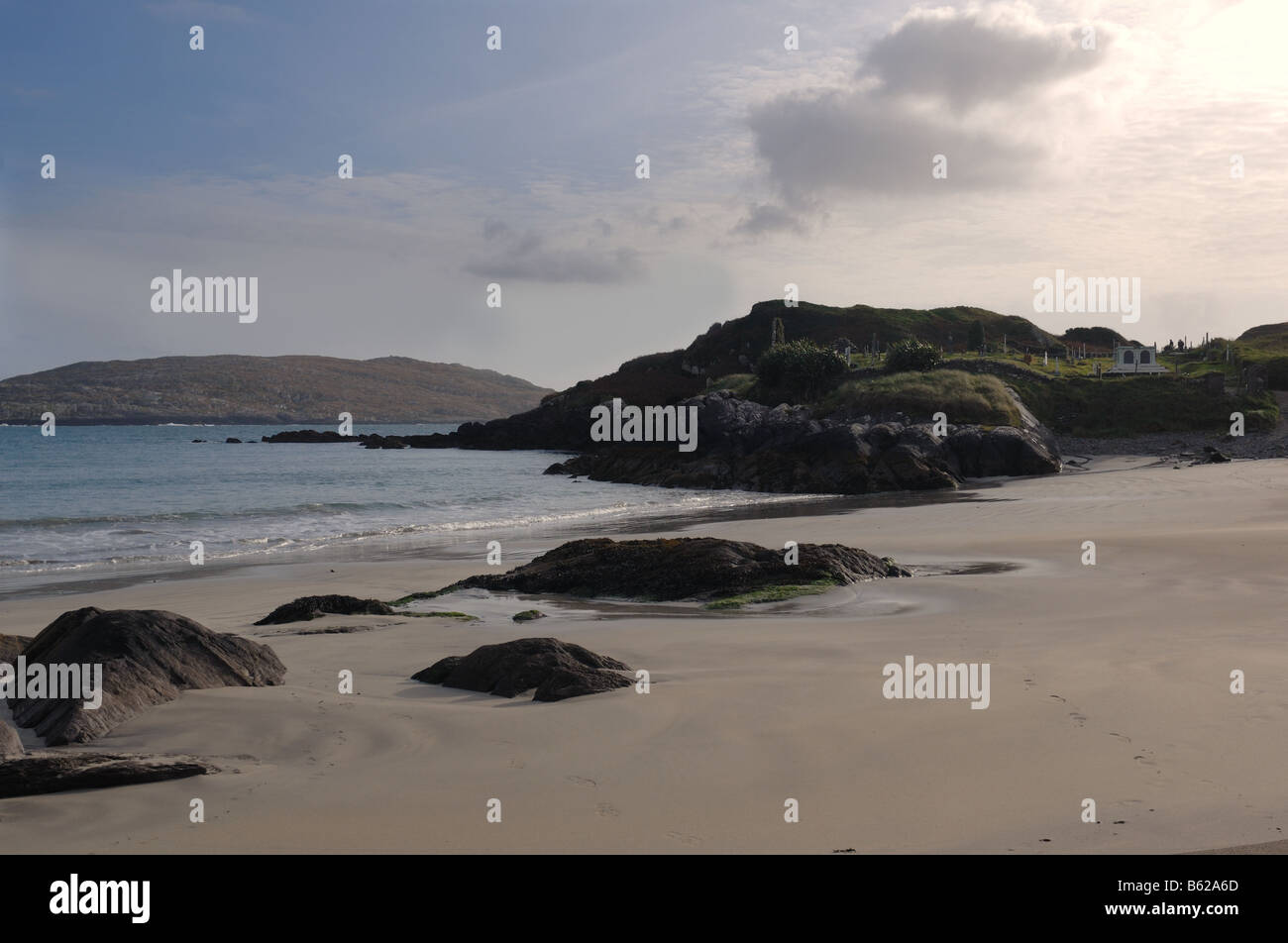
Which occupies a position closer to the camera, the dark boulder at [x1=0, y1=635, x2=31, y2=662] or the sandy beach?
the sandy beach

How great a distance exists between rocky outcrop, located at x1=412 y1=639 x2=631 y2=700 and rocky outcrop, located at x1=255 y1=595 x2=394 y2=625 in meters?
3.99

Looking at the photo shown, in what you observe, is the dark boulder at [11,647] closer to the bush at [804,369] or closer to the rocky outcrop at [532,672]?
the rocky outcrop at [532,672]

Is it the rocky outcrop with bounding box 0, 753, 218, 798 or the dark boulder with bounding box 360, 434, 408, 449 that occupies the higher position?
the dark boulder with bounding box 360, 434, 408, 449

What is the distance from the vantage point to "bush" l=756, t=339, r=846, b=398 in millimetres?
60688

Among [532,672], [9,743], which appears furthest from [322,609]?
[9,743]

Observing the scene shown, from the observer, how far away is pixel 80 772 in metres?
5.29

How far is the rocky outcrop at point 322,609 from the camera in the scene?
38.8 feet

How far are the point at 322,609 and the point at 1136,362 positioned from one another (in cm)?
6186

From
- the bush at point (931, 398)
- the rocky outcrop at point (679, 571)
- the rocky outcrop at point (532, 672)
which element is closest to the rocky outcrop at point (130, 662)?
the rocky outcrop at point (532, 672)

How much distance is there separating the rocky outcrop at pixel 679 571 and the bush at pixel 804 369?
46225 millimetres

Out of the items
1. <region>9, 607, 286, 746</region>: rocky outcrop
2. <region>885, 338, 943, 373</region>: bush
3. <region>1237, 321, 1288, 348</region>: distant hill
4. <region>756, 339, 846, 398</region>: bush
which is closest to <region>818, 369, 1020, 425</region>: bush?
<region>885, 338, 943, 373</region>: bush

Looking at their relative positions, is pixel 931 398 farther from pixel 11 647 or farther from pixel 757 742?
pixel 11 647

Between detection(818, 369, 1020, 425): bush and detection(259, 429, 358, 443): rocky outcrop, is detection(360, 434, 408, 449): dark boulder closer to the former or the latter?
detection(259, 429, 358, 443): rocky outcrop
